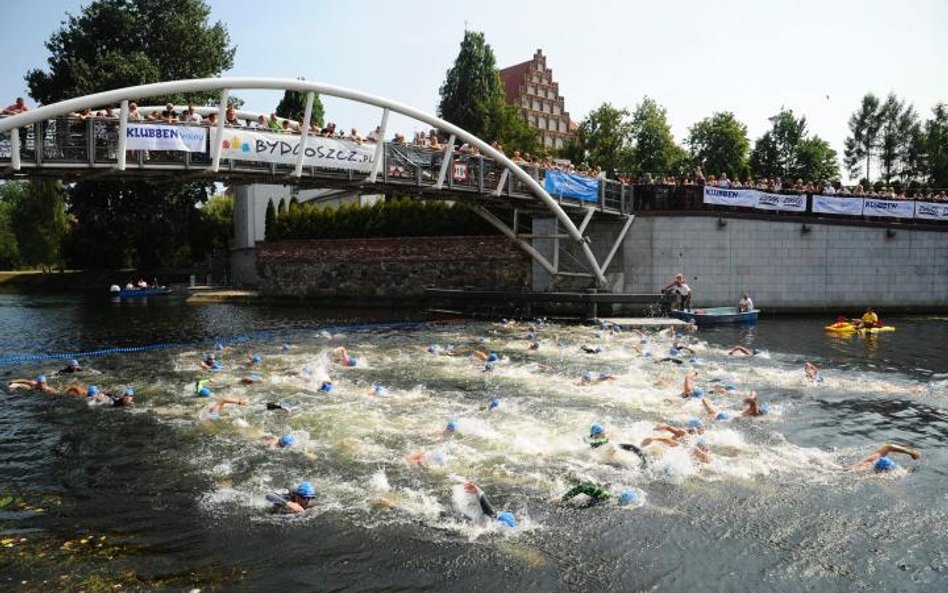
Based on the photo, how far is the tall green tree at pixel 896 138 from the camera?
74.5 m

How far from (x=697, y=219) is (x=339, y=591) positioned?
3048 cm

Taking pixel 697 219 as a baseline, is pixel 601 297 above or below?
below

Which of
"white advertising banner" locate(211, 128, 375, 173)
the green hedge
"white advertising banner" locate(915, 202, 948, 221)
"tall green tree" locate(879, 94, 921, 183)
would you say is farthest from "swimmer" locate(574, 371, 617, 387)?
"tall green tree" locate(879, 94, 921, 183)

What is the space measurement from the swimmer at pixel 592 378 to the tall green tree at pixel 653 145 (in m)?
45.9

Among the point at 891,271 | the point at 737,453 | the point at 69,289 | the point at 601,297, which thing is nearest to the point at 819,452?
the point at 737,453

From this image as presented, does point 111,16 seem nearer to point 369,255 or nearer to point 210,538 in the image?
point 369,255

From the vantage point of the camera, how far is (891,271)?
35125mm

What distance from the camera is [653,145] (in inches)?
2450

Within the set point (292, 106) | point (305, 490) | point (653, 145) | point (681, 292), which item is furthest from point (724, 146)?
point (305, 490)

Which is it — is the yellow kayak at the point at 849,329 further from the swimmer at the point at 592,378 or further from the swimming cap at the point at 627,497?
the swimming cap at the point at 627,497

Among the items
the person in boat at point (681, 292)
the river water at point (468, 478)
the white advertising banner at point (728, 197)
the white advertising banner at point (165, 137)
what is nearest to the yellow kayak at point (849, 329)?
the person in boat at point (681, 292)

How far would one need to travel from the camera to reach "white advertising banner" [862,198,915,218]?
1362 inches

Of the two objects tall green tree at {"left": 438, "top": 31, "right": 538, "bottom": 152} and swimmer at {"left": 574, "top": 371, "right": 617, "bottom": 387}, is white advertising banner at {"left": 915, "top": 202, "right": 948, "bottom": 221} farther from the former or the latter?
tall green tree at {"left": 438, "top": 31, "right": 538, "bottom": 152}

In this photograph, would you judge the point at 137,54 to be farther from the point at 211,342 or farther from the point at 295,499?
the point at 295,499
